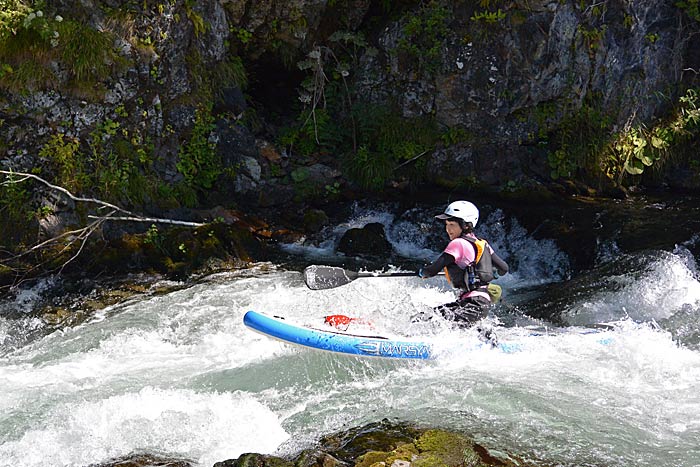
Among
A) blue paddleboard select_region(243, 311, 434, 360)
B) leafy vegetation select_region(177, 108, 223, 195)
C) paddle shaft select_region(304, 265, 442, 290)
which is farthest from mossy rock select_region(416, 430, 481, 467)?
leafy vegetation select_region(177, 108, 223, 195)

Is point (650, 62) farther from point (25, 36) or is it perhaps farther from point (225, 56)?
point (25, 36)

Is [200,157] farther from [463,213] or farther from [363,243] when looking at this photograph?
[463,213]

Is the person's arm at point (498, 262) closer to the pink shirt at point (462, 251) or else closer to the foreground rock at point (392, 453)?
the pink shirt at point (462, 251)

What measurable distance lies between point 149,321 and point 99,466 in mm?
2629

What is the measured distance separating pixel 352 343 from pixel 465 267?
112 cm

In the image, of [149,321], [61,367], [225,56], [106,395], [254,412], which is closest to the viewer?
[254,412]

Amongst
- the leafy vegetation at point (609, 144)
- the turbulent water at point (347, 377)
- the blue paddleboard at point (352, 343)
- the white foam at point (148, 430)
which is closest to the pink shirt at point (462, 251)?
the turbulent water at point (347, 377)

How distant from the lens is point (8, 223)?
777 cm

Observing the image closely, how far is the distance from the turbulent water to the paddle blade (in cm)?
53

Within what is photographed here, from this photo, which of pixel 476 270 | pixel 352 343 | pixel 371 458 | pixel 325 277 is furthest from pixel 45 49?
pixel 371 458

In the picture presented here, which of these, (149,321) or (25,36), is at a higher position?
(25,36)

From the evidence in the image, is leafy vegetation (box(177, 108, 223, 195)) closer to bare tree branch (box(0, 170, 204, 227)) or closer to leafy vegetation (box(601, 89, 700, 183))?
bare tree branch (box(0, 170, 204, 227))

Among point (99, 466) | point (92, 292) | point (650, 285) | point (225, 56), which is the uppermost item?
point (225, 56)

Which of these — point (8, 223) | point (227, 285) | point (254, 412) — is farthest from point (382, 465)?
point (8, 223)
